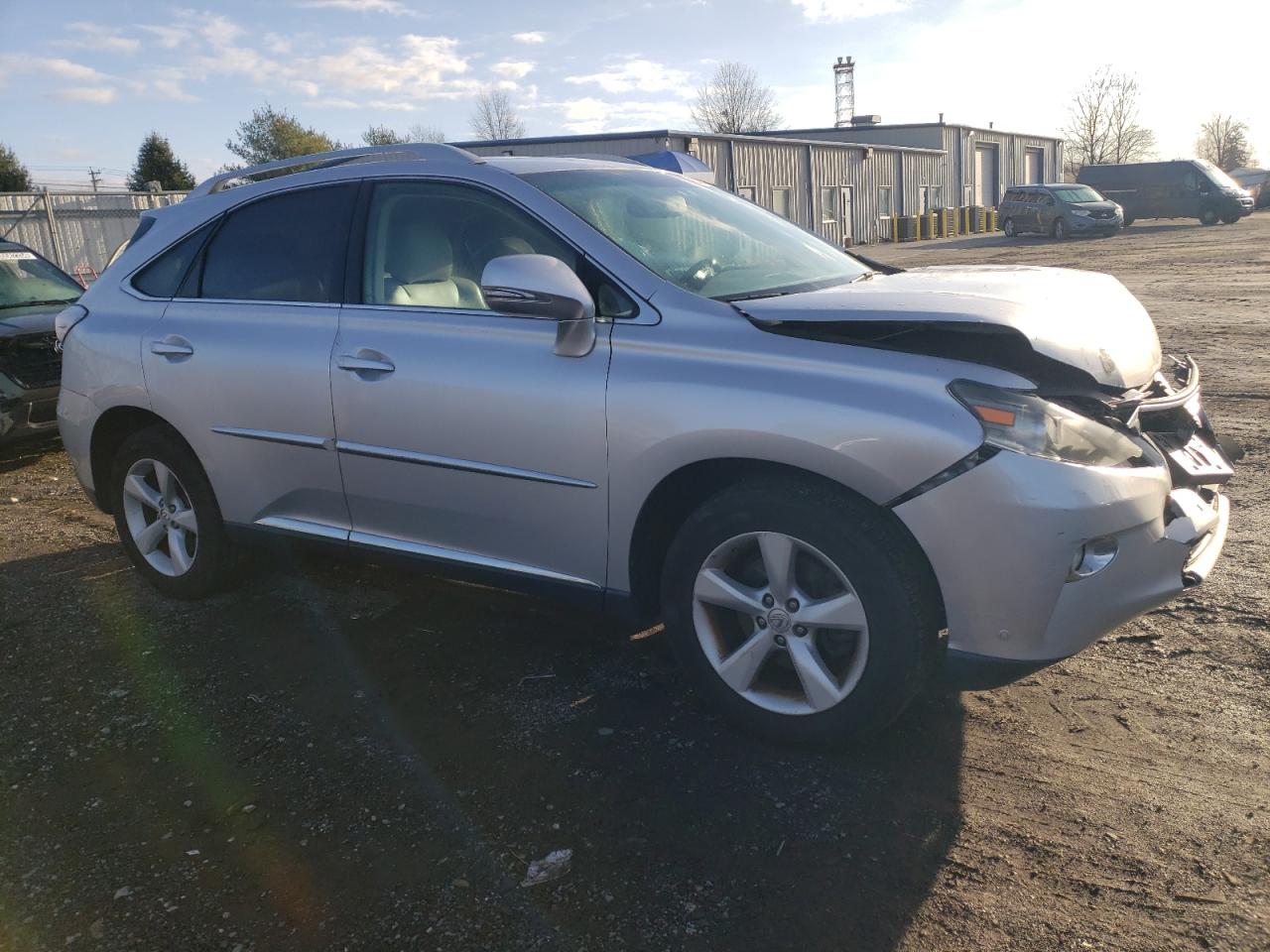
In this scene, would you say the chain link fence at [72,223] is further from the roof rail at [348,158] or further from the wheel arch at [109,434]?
the roof rail at [348,158]

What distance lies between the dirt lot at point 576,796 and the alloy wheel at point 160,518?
1.00 feet

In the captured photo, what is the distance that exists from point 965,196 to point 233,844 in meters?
50.8

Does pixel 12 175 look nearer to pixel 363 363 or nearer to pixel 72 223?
pixel 72 223

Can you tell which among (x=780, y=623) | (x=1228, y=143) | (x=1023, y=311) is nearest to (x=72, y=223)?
(x=780, y=623)

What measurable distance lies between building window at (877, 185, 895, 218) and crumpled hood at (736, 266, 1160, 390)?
38524 mm

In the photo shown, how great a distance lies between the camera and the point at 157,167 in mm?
50750

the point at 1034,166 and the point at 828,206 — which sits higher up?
the point at 1034,166

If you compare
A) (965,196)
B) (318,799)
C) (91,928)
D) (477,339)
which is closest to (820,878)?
(318,799)

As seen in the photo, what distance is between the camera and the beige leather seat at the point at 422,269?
3.55 metres

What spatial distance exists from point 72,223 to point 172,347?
1666cm

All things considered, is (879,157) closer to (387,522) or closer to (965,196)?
(965,196)

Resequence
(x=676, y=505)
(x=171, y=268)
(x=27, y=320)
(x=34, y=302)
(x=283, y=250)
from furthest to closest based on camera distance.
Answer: (x=34, y=302) < (x=27, y=320) < (x=171, y=268) < (x=283, y=250) < (x=676, y=505)

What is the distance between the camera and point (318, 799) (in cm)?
289

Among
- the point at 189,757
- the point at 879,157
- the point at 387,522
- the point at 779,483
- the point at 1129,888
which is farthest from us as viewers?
the point at 879,157
